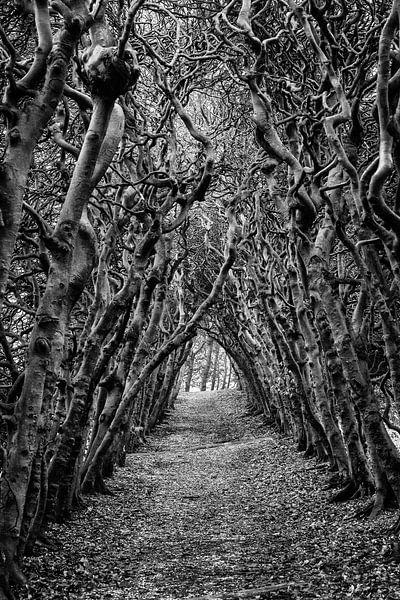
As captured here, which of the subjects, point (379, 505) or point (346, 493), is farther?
point (346, 493)

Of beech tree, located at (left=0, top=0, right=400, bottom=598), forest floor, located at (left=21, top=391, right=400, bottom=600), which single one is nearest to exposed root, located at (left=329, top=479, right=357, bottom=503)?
beech tree, located at (left=0, top=0, right=400, bottom=598)

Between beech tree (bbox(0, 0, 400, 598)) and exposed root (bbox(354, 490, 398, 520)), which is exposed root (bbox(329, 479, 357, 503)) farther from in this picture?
exposed root (bbox(354, 490, 398, 520))

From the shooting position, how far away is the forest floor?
17.5ft

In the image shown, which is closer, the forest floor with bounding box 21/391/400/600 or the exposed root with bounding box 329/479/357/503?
the forest floor with bounding box 21/391/400/600

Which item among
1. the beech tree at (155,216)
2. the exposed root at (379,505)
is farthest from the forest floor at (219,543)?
the beech tree at (155,216)

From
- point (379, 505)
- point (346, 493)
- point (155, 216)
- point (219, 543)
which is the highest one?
point (155, 216)

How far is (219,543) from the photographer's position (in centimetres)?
757

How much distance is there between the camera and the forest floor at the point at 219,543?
17.5ft

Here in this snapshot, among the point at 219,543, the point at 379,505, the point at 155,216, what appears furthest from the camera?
the point at 155,216

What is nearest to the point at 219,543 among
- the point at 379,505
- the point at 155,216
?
the point at 379,505

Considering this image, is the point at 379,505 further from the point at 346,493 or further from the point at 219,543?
the point at 219,543

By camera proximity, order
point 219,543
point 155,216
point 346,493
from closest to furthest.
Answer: point 219,543 → point 346,493 → point 155,216

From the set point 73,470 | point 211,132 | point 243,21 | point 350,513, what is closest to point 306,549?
point 350,513

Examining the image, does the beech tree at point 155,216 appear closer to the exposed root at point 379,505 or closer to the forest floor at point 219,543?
the exposed root at point 379,505
